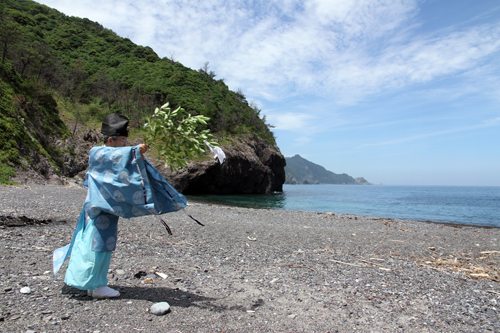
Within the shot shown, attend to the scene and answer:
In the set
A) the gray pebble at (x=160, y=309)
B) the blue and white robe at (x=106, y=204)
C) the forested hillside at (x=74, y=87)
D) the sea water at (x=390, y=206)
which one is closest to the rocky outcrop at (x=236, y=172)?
the sea water at (x=390, y=206)

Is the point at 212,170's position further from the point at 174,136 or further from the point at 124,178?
the point at 124,178

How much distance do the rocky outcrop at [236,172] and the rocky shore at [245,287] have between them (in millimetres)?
31792

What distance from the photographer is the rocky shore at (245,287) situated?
11.3 ft

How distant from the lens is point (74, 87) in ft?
157

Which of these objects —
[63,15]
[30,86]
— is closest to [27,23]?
[63,15]

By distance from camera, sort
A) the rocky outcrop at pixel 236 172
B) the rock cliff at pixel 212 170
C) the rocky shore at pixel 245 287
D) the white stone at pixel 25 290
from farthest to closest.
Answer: the rocky outcrop at pixel 236 172 → the rock cliff at pixel 212 170 → the white stone at pixel 25 290 → the rocky shore at pixel 245 287

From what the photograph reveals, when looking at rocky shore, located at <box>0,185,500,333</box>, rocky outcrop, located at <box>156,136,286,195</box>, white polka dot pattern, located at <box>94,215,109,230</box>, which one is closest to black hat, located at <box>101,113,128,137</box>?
white polka dot pattern, located at <box>94,215,109,230</box>

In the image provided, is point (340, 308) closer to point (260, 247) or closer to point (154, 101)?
point (260, 247)

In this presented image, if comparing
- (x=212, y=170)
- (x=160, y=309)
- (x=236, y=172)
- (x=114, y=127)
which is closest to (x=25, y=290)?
(x=160, y=309)

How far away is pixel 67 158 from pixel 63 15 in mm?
58481

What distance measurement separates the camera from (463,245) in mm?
10656

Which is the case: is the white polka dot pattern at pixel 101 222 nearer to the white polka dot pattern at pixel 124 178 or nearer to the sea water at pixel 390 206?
the white polka dot pattern at pixel 124 178

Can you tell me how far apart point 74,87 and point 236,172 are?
3073 centimetres

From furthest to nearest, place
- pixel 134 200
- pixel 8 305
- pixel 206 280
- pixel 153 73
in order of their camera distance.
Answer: pixel 153 73 → pixel 206 280 → pixel 134 200 → pixel 8 305
